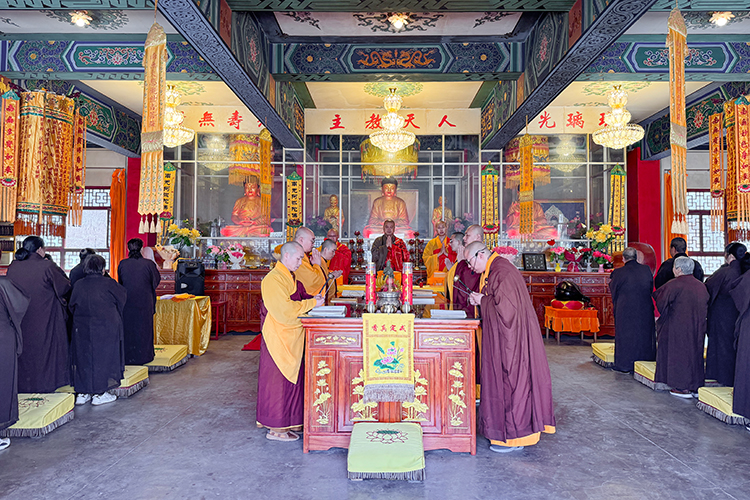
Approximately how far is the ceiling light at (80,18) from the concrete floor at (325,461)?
4052 mm

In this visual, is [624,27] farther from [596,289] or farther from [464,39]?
[596,289]

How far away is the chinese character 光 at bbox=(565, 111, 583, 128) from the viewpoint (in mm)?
8898

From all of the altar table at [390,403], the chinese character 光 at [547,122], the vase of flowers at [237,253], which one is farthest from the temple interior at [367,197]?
the vase of flowers at [237,253]

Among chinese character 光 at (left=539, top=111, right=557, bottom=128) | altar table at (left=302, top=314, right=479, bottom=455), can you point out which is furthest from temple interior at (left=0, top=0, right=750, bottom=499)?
chinese character 光 at (left=539, top=111, right=557, bottom=128)

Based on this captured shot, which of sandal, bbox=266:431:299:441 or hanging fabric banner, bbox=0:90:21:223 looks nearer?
sandal, bbox=266:431:299:441

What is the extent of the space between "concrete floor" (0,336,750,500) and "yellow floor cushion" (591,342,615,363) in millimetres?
1294

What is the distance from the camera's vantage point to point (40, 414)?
3236 mm

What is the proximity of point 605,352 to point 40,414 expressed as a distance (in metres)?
5.48

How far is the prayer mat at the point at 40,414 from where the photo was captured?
10.5ft

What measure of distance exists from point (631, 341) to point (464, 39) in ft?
12.8

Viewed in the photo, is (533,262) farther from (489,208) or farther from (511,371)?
(511,371)

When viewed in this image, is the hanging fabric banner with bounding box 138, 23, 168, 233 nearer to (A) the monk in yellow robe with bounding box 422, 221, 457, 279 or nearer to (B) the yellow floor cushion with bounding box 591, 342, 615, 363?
(A) the monk in yellow robe with bounding box 422, 221, 457, 279

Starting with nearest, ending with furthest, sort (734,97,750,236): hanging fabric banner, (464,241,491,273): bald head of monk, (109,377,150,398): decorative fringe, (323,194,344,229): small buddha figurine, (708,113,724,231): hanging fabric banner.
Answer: (464,241,491,273): bald head of monk, (109,377,150,398): decorative fringe, (734,97,750,236): hanging fabric banner, (708,113,724,231): hanging fabric banner, (323,194,344,229): small buddha figurine

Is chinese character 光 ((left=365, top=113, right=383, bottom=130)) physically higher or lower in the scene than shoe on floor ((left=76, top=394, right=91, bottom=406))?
higher
